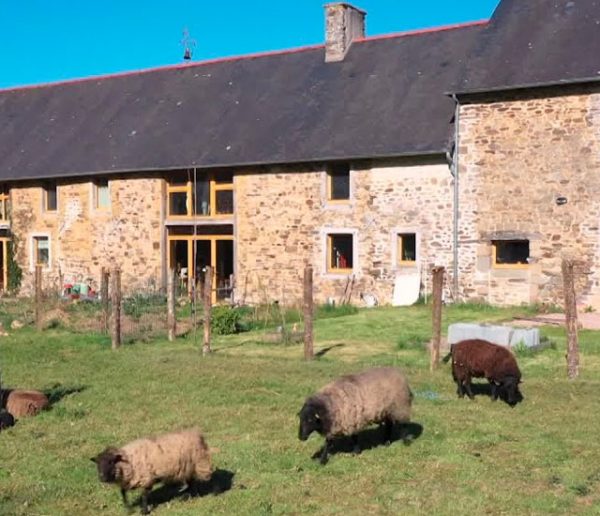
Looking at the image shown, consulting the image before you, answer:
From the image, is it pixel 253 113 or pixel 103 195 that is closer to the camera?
pixel 253 113

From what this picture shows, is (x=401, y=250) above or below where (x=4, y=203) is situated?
below

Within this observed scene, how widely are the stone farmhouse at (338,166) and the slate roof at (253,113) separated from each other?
7 centimetres

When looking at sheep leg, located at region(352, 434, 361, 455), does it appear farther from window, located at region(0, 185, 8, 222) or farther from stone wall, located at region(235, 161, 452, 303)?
window, located at region(0, 185, 8, 222)

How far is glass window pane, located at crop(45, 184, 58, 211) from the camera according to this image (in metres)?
28.7

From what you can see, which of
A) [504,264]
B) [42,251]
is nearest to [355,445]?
[504,264]

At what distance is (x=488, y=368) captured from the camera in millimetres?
10336

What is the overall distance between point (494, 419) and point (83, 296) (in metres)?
17.7

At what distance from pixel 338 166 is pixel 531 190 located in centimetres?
541

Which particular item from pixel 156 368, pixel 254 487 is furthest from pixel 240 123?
pixel 254 487

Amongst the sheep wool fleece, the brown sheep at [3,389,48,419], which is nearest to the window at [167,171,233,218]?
the brown sheep at [3,389,48,419]

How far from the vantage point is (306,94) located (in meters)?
25.7

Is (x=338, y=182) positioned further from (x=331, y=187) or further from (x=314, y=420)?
(x=314, y=420)

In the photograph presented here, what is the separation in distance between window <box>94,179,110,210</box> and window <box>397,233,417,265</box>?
10.3m

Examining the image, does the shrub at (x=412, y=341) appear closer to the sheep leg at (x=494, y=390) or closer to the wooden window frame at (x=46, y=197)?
the sheep leg at (x=494, y=390)
